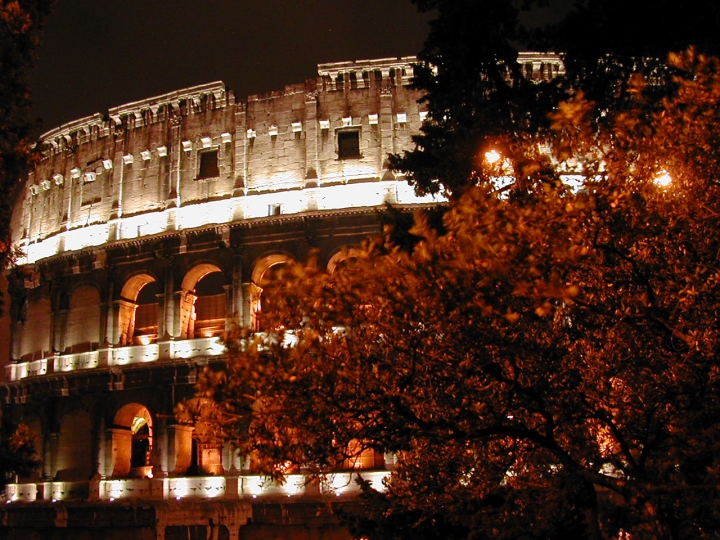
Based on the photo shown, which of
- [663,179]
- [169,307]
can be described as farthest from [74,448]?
[663,179]

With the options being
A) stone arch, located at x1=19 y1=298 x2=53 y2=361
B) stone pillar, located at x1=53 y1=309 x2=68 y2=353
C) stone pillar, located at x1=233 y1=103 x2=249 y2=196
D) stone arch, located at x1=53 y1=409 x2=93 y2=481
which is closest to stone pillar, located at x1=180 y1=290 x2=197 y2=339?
stone pillar, located at x1=233 y1=103 x2=249 y2=196

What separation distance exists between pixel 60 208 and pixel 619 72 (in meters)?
20.3

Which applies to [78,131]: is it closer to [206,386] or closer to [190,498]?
[190,498]

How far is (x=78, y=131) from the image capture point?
27.5 m

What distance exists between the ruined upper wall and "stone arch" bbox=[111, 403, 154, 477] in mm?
5392

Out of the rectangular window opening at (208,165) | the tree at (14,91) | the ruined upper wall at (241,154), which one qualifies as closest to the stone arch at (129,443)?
the ruined upper wall at (241,154)

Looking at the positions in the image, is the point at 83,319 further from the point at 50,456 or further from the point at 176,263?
the point at 50,456

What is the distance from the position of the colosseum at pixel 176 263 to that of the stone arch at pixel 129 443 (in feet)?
0.21

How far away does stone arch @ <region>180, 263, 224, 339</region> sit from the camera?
24.1 m

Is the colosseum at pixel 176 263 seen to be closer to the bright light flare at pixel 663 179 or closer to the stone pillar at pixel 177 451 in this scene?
the stone pillar at pixel 177 451

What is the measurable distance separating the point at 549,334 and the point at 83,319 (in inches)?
815

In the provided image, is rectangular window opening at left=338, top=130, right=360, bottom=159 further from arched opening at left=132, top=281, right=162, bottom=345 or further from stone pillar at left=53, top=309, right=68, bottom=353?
stone pillar at left=53, top=309, right=68, bottom=353

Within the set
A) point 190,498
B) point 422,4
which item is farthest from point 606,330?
point 190,498

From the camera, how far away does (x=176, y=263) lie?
24.3m
